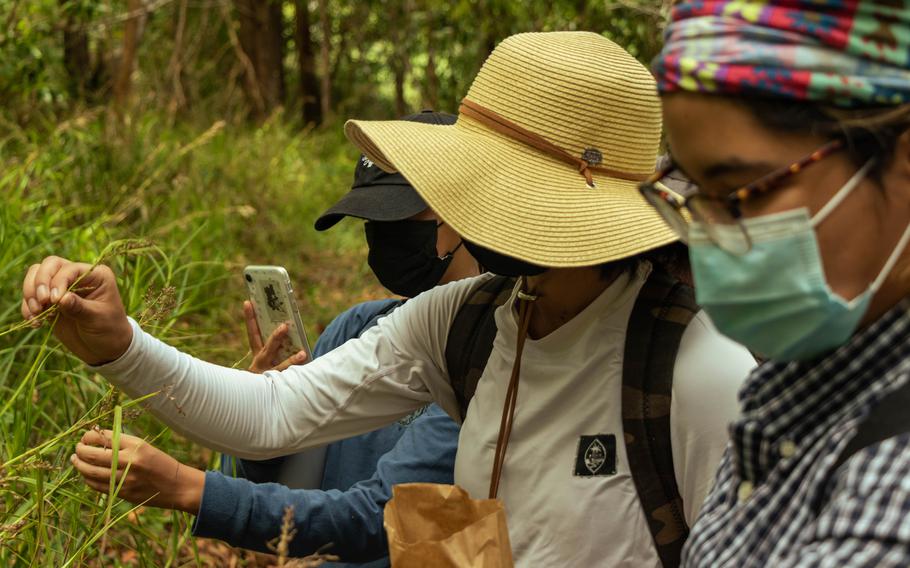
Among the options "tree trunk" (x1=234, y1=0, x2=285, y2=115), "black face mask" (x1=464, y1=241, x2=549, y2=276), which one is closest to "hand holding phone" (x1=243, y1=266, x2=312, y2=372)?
"black face mask" (x1=464, y1=241, x2=549, y2=276)

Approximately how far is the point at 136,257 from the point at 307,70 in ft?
30.3

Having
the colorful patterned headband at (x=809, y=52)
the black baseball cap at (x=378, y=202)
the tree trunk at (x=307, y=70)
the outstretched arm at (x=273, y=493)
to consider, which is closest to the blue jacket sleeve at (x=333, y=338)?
the black baseball cap at (x=378, y=202)

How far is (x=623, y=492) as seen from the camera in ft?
5.68

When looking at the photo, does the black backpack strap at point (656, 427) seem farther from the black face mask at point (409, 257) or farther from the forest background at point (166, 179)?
the black face mask at point (409, 257)

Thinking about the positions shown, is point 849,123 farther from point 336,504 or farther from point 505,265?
point 336,504

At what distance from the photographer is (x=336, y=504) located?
2.20 meters

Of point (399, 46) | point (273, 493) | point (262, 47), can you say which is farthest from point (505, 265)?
point (399, 46)

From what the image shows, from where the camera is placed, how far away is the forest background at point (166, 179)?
2363 millimetres

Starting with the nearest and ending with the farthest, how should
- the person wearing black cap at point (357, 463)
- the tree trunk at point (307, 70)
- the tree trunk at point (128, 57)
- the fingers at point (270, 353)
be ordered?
the person wearing black cap at point (357, 463)
the fingers at point (270, 353)
the tree trunk at point (128, 57)
the tree trunk at point (307, 70)

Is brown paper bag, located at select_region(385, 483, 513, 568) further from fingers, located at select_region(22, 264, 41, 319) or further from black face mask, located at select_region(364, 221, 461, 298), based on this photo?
black face mask, located at select_region(364, 221, 461, 298)

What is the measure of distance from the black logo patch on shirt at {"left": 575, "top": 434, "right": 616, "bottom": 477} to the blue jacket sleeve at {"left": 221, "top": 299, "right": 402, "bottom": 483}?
0.97 meters

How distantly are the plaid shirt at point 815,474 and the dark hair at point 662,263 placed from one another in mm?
568

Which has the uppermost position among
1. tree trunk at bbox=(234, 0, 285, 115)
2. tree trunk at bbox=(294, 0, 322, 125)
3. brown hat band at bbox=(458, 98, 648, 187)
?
brown hat band at bbox=(458, 98, 648, 187)

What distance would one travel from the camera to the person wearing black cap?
80.7 inches
